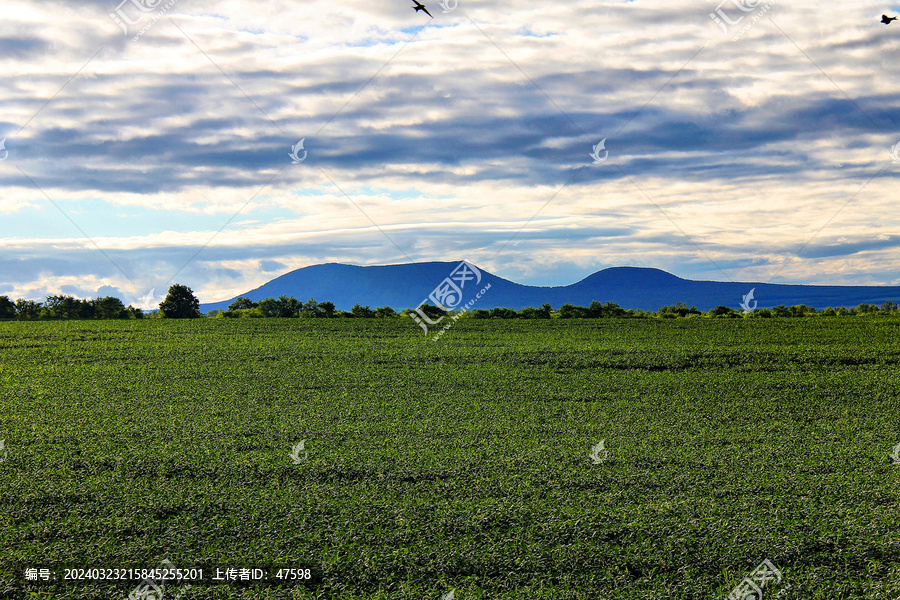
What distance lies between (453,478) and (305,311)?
29.1 meters

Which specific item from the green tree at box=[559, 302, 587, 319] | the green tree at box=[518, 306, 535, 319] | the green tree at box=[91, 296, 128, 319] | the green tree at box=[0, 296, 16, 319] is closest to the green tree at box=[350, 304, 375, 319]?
the green tree at box=[518, 306, 535, 319]

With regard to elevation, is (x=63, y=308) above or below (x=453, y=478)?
above

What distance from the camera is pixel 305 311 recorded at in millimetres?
36594

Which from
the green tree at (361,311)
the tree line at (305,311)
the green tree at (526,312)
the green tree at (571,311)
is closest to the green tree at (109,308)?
the tree line at (305,311)

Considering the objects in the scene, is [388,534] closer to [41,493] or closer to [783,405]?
[41,493]

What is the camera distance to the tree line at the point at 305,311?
36.2 m

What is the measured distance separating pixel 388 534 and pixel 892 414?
1326 centimetres

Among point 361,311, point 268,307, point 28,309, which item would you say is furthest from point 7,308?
point 361,311

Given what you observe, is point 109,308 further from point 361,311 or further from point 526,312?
point 526,312

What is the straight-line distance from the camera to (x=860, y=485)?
8.94 meters

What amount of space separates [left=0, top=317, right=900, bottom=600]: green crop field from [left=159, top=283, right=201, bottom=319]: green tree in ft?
61.1

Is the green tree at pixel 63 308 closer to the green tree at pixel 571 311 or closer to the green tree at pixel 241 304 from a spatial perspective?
the green tree at pixel 241 304

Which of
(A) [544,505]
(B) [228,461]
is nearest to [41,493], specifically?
(B) [228,461]

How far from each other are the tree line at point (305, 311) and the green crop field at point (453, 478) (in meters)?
16.8
